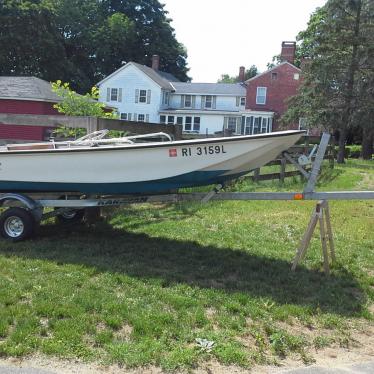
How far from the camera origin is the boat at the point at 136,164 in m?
6.48

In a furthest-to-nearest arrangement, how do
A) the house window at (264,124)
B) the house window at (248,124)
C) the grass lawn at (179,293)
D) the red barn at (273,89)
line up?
the house window at (248,124) < the house window at (264,124) < the red barn at (273,89) < the grass lawn at (179,293)

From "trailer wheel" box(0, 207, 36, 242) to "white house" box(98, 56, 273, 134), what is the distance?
144 feet

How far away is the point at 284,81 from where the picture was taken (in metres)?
Result: 49.2

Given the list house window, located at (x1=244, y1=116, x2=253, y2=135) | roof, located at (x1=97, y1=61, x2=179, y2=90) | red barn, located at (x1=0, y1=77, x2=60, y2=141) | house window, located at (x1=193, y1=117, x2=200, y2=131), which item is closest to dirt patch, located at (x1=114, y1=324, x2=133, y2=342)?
red barn, located at (x1=0, y1=77, x2=60, y2=141)

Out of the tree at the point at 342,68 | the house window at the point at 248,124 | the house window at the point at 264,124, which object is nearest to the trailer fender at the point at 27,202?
the tree at the point at 342,68

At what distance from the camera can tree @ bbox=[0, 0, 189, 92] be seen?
53.0 m

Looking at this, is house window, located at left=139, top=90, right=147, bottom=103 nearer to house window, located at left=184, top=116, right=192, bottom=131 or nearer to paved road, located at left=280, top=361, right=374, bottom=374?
house window, located at left=184, top=116, right=192, bottom=131

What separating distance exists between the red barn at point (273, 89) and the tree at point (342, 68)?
1897 cm

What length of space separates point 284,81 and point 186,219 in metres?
42.5

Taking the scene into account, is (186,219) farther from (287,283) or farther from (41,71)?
(41,71)

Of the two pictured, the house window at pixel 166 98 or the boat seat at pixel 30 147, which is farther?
the house window at pixel 166 98

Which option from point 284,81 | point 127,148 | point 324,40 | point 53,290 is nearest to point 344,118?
point 324,40

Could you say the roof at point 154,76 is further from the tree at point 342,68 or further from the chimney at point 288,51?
the tree at point 342,68

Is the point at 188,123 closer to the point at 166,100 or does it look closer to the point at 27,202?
the point at 166,100
